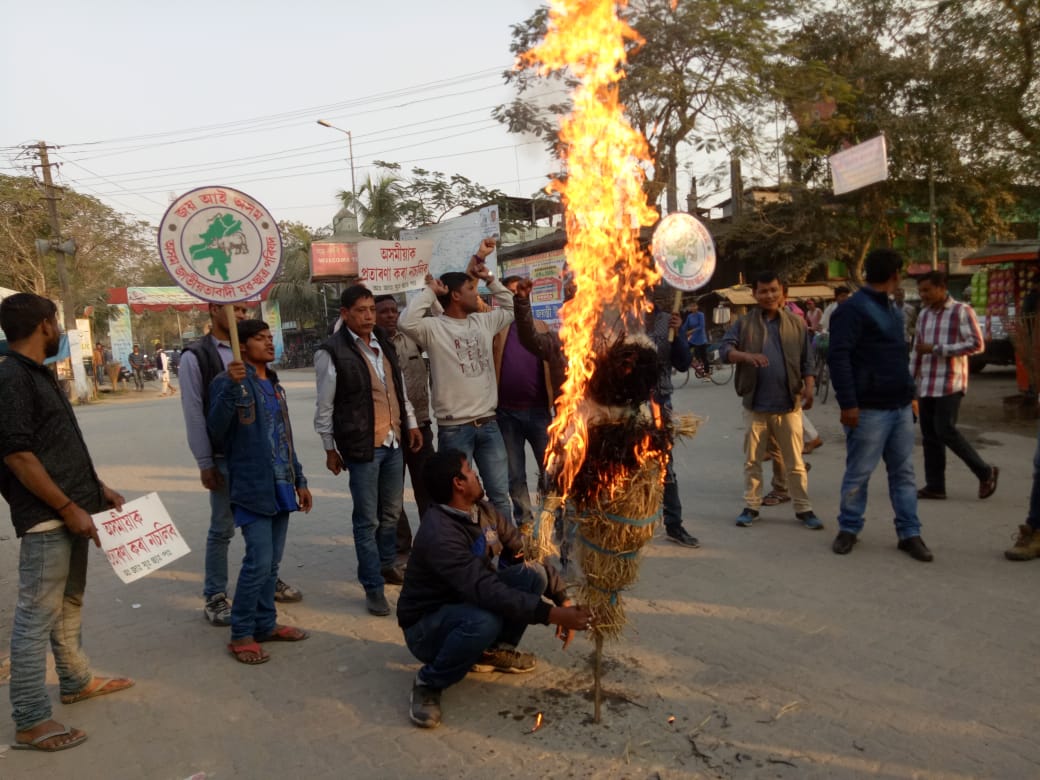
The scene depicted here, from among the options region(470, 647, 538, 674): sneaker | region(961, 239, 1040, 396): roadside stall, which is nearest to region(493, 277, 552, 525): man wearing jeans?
region(470, 647, 538, 674): sneaker

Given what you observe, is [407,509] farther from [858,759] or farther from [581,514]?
[858,759]

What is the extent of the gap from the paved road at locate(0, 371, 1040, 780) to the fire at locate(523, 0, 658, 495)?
3.81 ft

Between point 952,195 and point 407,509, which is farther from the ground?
point 952,195

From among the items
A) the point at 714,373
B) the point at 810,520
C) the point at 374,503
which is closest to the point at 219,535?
the point at 374,503

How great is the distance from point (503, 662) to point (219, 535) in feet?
6.72

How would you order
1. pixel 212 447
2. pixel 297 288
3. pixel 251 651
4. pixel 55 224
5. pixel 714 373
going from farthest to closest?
pixel 297 288 → pixel 55 224 → pixel 714 373 → pixel 212 447 → pixel 251 651

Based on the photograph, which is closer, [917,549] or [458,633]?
[458,633]

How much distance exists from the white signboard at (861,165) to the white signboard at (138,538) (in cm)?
1458

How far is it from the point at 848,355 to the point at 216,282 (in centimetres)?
426

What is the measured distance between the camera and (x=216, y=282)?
4.13 m

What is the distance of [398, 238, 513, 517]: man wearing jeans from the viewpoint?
4684 mm

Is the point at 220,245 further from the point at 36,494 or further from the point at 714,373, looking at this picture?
the point at 714,373

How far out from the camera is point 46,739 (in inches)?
122

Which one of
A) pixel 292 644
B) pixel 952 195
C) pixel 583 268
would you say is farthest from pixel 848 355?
pixel 952 195
